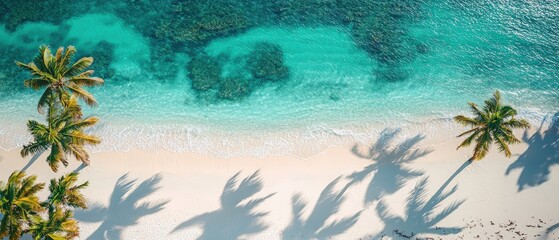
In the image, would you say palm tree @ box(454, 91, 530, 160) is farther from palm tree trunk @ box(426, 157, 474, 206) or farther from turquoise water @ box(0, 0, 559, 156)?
turquoise water @ box(0, 0, 559, 156)

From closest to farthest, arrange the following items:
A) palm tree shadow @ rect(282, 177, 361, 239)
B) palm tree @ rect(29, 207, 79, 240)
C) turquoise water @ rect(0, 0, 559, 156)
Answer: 1. palm tree @ rect(29, 207, 79, 240)
2. palm tree shadow @ rect(282, 177, 361, 239)
3. turquoise water @ rect(0, 0, 559, 156)

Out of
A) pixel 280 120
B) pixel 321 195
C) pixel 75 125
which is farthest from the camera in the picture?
pixel 280 120

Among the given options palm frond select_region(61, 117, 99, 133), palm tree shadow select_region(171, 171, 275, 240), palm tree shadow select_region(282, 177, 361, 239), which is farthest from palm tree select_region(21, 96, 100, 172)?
palm tree shadow select_region(282, 177, 361, 239)

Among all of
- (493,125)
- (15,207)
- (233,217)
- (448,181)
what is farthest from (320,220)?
(15,207)

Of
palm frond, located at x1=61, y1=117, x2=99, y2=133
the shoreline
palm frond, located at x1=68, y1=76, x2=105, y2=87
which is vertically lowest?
palm frond, located at x1=61, y1=117, x2=99, y2=133

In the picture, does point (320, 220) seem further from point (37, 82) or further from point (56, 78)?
point (37, 82)

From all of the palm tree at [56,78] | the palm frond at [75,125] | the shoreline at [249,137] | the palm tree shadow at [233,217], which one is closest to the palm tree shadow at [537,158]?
the shoreline at [249,137]
